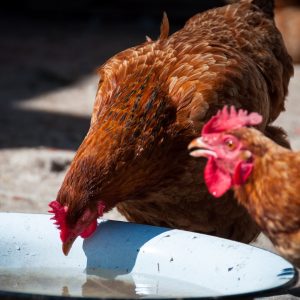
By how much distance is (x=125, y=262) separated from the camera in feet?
11.4

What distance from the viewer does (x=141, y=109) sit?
13.3ft

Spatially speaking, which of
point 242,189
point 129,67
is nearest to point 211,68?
point 129,67

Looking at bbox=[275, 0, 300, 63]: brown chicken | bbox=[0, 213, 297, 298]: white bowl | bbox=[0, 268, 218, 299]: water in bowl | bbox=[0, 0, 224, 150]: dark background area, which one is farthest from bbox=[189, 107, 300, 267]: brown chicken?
bbox=[275, 0, 300, 63]: brown chicken

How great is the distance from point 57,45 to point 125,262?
8995 mm

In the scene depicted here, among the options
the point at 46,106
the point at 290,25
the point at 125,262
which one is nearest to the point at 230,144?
the point at 125,262

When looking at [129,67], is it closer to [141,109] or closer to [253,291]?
[141,109]

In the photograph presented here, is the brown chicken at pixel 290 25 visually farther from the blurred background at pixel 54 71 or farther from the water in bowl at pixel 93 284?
the water in bowl at pixel 93 284

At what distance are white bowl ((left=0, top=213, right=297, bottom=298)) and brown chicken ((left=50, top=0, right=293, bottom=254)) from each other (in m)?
0.10

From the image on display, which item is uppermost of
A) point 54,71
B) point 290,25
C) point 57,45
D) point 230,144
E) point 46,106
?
point 230,144

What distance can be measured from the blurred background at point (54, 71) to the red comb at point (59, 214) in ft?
6.53

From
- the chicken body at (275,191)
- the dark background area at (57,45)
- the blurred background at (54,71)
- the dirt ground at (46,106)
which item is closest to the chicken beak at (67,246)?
the chicken body at (275,191)

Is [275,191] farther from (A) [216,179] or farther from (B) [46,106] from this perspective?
(B) [46,106]

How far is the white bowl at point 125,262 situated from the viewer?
10.5 ft

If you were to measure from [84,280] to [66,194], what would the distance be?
0.53 m
